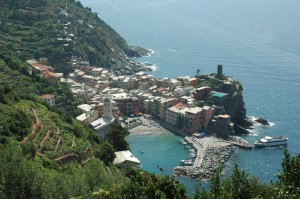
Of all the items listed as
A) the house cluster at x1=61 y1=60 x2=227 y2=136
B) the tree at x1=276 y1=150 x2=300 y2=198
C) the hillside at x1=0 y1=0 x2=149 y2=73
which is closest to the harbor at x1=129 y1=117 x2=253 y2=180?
the house cluster at x1=61 y1=60 x2=227 y2=136

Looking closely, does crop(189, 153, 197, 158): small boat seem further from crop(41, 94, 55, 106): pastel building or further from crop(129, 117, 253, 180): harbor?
crop(41, 94, 55, 106): pastel building

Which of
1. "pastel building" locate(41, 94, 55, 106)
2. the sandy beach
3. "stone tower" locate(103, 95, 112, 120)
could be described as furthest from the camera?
the sandy beach

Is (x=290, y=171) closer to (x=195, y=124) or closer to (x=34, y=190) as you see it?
(x=34, y=190)

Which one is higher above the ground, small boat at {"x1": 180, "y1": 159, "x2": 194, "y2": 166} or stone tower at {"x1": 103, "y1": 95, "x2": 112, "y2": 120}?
stone tower at {"x1": 103, "y1": 95, "x2": 112, "y2": 120}

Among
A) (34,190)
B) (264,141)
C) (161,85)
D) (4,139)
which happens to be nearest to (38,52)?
(161,85)

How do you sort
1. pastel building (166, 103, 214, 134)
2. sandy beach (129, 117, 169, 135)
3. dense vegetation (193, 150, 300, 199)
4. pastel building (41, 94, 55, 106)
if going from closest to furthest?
1. dense vegetation (193, 150, 300, 199)
2. pastel building (41, 94, 55, 106)
3. sandy beach (129, 117, 169, 135)
4. pastel building (166, 103, 214, 134)

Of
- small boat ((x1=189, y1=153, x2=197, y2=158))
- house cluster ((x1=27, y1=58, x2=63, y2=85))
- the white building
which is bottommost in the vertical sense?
small boat ((x1=189, y1=153, x2=197, y2=158))

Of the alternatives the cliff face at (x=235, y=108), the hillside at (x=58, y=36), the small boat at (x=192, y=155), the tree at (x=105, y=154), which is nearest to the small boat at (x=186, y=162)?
the small boat at (x=192, y=155)
